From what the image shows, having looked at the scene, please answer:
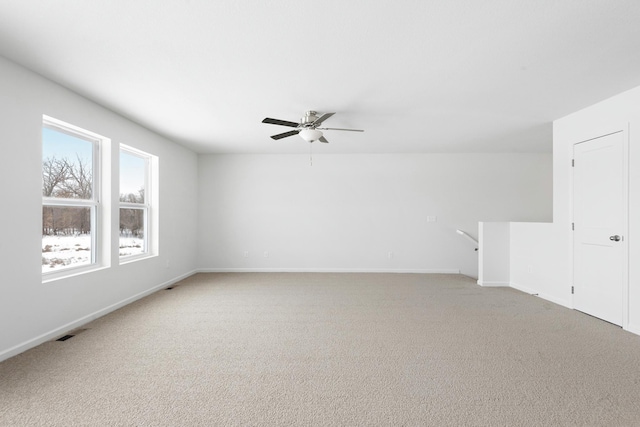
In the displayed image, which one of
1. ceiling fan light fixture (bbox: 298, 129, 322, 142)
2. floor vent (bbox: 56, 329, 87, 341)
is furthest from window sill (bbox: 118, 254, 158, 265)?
ceiling fan light fixture (bbox: 298, 129, 322, 142)

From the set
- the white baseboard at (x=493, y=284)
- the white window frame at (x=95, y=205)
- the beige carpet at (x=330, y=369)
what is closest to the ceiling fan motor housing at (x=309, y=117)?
the beige carpet at (x=330, y=369)

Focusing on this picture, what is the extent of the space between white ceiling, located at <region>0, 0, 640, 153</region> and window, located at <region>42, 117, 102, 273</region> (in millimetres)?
549

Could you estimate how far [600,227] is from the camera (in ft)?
11.1

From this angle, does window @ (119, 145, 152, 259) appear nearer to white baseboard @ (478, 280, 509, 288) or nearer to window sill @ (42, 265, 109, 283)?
window sill @ (42, 265, 109, 283)

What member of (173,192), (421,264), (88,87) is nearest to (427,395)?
(88,87)

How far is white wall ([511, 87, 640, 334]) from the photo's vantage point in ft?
9.95

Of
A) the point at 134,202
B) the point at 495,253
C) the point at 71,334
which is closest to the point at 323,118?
the point at 134,202

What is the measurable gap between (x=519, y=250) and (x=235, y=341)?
4.54 metres

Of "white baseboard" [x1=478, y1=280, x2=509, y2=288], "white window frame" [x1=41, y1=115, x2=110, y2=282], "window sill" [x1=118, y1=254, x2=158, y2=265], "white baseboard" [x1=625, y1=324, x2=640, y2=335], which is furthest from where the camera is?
"white baseboard" [x1=478, y1=280, x2=509, y2=288]

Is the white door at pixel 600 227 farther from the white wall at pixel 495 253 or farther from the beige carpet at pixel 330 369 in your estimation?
the white wall at pixel 495 253

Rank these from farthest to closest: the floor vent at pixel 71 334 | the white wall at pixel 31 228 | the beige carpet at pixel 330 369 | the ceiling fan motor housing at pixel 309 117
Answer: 1. the ceiling fan motor housing at pixel 309 117
2. the floor vent at pixel 71 334
3. the white wall at pixel 31 228
4. the beige carpet at pixel 330 369

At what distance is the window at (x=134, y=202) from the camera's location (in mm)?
4184

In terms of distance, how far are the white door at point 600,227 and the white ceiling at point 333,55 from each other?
630 mm

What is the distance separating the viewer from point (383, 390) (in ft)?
6.57
